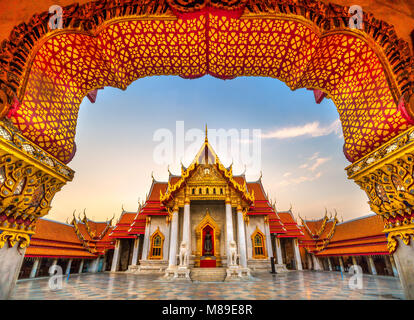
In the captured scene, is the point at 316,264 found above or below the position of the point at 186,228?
below

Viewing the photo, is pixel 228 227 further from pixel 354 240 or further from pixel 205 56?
pixel 354 240

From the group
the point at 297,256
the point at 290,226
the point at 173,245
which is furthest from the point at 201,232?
the point at 297,256

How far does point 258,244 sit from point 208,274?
213 inches

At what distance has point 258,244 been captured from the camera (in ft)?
48.4

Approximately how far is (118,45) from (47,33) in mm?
1071

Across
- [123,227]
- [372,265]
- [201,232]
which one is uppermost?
[123,227]

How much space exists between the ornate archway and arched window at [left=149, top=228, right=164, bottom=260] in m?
12.1

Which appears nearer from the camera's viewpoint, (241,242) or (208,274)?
(208,274)

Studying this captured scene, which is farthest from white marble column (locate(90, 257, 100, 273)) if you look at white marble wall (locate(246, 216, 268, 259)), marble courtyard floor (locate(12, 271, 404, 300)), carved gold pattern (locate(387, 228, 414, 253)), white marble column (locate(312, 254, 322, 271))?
carved gold pattern (locate(387, 228, 414, 253))

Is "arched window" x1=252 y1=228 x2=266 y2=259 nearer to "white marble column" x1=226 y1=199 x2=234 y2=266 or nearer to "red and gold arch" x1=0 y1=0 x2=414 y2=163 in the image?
"white marble column" x1=226 y1=199 x2=234 y2=266

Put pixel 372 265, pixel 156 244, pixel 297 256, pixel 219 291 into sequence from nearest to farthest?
pixel 219 291 → pixel 372 265 → pixel 156 244 → pixel 297 256

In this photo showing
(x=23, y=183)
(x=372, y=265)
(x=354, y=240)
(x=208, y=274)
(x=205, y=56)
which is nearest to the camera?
(x=23, y=183)

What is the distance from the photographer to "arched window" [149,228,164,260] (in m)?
14.6

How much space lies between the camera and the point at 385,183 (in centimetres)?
345
